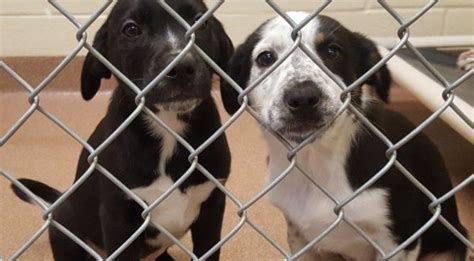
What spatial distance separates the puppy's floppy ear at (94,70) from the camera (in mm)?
1488

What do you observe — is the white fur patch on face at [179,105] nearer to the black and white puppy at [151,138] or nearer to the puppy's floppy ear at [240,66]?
the black and white puppy at [151,138]

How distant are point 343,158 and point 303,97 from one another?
0.36 metres

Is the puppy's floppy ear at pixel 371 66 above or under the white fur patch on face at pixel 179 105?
above

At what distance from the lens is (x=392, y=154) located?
1041 mm

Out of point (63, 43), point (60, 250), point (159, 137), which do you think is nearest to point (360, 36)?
point (159, 137)

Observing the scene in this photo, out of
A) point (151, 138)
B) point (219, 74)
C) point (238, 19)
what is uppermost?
point (219, 74)

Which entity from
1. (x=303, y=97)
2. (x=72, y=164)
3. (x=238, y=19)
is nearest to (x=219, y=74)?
(x=303, y=97)

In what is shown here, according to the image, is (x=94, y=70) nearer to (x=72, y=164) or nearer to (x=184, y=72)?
(x=184, y=72)

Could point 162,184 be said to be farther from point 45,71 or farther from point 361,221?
point 45,71

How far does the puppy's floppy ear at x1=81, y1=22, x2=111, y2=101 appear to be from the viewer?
4.88 feet

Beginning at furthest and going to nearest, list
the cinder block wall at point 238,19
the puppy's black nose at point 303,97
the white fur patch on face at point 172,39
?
the cinder block wall at point 238,19 < the white fur patch on face at point 172,39 < the puppy's black nose at point 303,97

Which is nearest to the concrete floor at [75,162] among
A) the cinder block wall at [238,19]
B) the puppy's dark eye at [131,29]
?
the cinder block wall at [238,19]

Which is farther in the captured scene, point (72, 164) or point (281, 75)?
point (72, 164)

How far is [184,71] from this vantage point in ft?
3.96
